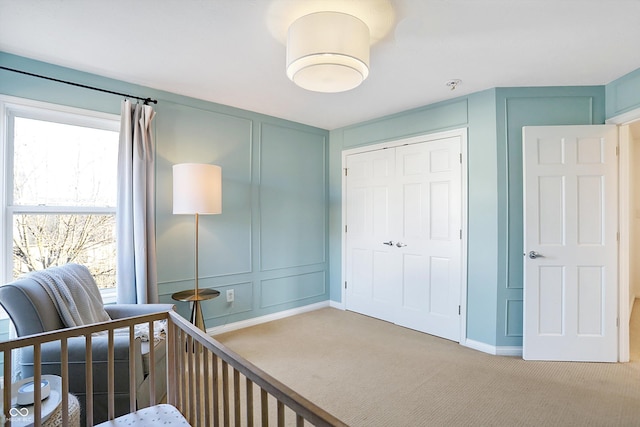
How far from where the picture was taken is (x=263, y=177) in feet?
12.3

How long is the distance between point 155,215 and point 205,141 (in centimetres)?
89

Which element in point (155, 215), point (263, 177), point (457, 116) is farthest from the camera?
point (263, 177)

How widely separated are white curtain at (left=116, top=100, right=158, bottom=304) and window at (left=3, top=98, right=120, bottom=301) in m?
0.20

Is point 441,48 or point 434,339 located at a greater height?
point 441,48

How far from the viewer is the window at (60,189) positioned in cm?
238

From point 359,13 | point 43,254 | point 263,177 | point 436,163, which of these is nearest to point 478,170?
point 436,163

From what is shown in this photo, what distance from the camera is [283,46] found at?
2195mm

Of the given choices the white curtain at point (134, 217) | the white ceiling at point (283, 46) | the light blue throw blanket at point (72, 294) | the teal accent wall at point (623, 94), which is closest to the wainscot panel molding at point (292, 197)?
the white ceiling at point (283, 46)

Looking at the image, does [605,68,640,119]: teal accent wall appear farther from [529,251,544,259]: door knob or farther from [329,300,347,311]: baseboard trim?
[329,300,347,311]: baseboard trim

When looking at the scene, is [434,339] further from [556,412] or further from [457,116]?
[457,116]

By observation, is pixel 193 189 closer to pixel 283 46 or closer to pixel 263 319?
pixel 283 46

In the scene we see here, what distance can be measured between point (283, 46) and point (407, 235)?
2325mm

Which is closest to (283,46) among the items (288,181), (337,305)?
(288,181)

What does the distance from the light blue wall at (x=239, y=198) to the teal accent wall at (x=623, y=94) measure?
2.91 metres
